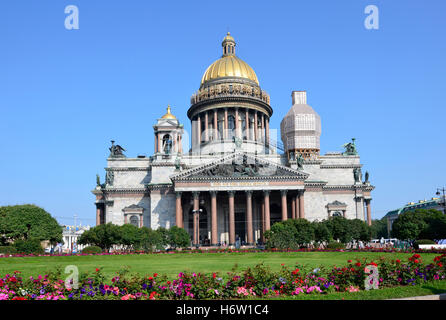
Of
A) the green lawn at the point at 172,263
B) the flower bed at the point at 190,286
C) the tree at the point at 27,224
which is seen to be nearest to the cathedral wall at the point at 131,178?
the tree at the point at 27,224

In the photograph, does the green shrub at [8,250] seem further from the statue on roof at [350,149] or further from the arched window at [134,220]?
the statue on roof at [350,149]

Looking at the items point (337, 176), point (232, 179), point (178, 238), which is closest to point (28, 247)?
point (178, 238)

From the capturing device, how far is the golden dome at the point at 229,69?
77.5 m

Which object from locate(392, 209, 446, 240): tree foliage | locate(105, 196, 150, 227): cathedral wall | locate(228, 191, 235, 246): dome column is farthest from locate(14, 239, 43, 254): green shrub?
locate(392, 209, 446, 240): tree foliage

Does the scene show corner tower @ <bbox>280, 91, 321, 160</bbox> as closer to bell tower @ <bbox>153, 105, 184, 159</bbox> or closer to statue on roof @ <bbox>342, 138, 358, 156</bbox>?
statue on roof @ <bbox>342, 138, 358, 156</bbox>

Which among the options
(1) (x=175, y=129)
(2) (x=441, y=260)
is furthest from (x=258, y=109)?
(2) (x=441, y=260)

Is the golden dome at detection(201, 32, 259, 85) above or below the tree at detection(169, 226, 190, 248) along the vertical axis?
above

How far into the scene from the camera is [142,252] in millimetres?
42062

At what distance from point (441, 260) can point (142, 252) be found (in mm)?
31528

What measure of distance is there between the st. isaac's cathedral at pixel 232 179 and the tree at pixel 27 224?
9.86 m

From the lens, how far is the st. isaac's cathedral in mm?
55594

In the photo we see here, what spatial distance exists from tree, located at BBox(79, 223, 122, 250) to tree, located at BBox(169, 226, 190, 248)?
19.3 ft

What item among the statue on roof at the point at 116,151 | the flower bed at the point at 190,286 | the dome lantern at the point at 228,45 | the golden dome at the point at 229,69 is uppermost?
the dome lantern at the point at 228,45

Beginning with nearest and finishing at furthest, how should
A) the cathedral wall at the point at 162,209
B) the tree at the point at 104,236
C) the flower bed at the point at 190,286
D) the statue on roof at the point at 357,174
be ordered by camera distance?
the flower bed at the point at 190,286, the tree at the point at 104,236, the cathedral wall at the point at 162,209, the statue on roof at the point at 357,174
